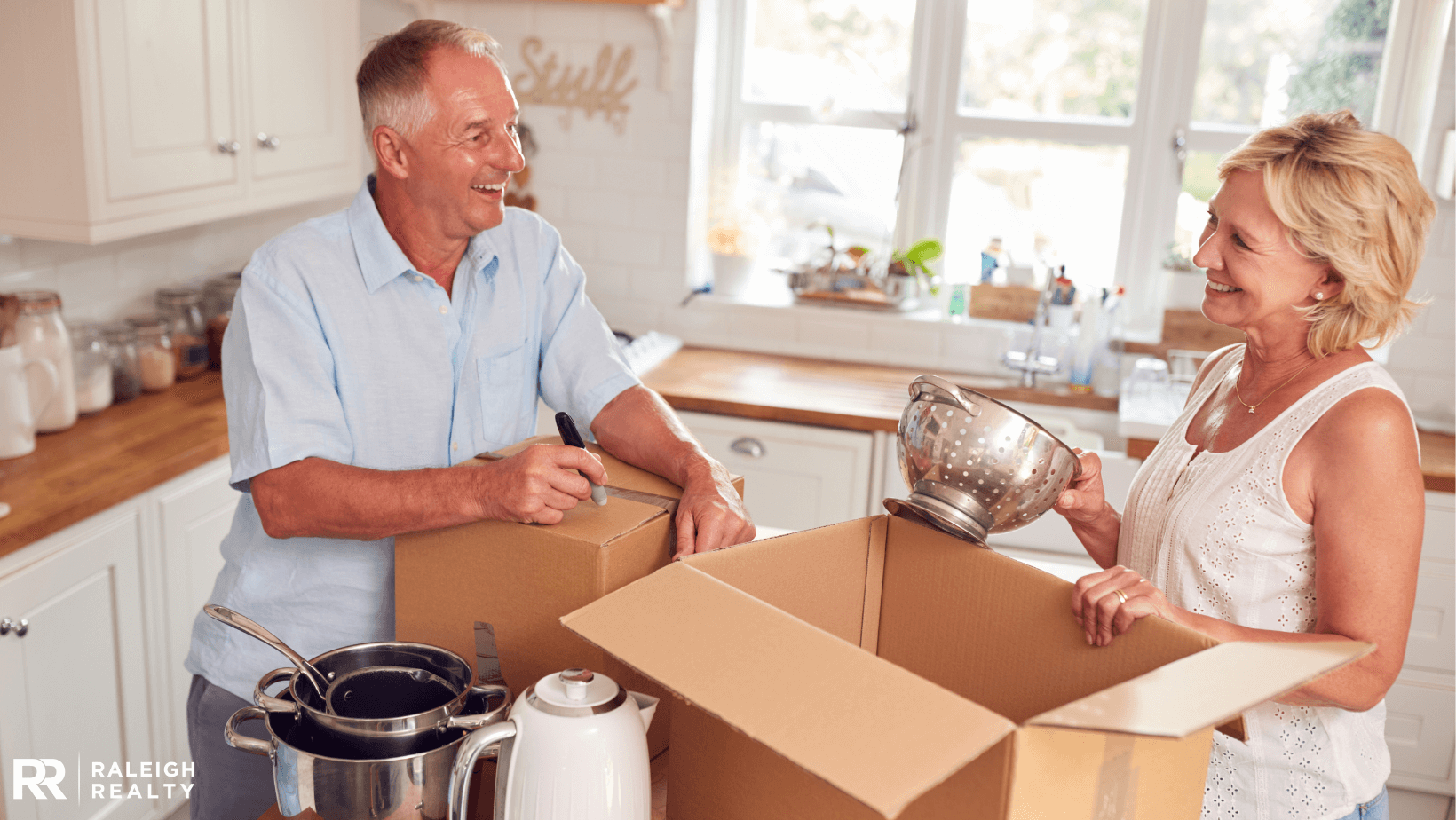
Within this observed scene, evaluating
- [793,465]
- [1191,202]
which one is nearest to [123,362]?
[793,465]

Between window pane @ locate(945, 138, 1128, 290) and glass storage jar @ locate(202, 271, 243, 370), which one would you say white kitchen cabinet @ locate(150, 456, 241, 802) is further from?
window pane @ locate(945, 138, 1128, 290)

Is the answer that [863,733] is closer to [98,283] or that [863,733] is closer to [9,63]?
[9,63]

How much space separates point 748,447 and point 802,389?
→ 26 cm

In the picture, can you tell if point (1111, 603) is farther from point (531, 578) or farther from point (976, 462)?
point (531, 578)

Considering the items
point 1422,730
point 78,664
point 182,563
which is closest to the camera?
point 78,664

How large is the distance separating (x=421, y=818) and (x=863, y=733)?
40cm

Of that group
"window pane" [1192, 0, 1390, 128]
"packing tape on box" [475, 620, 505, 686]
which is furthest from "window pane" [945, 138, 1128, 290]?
"packing tape on box" [475, 620, 505, 686]

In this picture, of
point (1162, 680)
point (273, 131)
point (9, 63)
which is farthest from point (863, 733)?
point (273, 131)

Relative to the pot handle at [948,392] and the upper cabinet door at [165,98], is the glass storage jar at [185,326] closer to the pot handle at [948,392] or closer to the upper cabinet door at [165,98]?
the upper cabinet door at [165,98]

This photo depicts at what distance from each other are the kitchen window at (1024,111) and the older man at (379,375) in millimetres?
2050

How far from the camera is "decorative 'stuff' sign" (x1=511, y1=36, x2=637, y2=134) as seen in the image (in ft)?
11.1

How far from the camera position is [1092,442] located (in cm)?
294

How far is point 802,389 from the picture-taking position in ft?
10.2

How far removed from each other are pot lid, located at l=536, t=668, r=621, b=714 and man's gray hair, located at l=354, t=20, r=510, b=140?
2.99 feet
